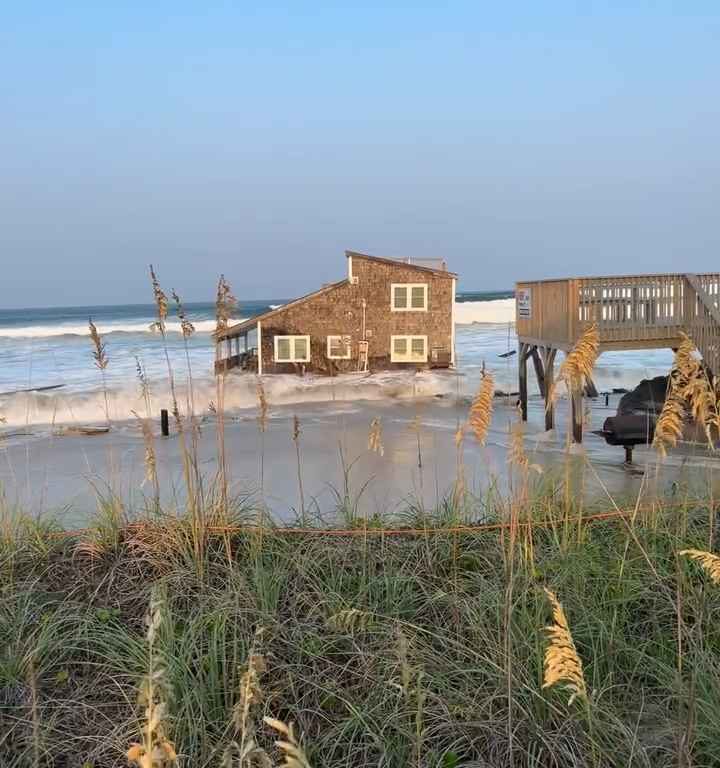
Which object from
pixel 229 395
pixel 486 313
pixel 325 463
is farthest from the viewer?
pixel 486 313

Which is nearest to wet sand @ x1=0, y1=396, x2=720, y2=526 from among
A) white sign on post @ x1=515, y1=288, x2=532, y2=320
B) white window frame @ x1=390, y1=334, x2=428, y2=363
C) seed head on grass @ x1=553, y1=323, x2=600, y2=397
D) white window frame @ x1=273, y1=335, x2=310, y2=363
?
seed head on grass @ x1=553, y1=323, x2=600, y2=397

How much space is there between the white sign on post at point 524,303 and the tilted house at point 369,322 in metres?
11.8

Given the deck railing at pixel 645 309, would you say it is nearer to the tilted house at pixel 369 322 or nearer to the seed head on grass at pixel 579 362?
the seed head on grass at pixel 579 362

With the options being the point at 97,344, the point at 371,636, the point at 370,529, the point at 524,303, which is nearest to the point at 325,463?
the point at 370,529

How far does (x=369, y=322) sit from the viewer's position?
25.9 meters

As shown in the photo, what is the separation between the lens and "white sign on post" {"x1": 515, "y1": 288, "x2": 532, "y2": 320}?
1348cm

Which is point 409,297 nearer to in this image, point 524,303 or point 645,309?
point 524,303

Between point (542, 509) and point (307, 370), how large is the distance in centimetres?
2132

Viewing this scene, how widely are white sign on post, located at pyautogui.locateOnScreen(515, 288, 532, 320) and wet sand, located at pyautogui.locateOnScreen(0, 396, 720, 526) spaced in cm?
204

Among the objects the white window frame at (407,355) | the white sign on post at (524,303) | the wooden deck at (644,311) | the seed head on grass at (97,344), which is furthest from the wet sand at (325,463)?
the white window frame at (407,355)

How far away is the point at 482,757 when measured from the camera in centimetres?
253

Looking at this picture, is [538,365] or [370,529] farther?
[538,365]

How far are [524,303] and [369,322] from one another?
41.0ft

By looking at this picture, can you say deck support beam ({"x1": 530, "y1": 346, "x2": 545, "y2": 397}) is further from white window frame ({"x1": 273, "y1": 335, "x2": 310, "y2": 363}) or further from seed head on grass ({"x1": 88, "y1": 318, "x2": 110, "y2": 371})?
white window frame ({"x1": 273, "y1": 335, "x2": 310, "y2": 363})
